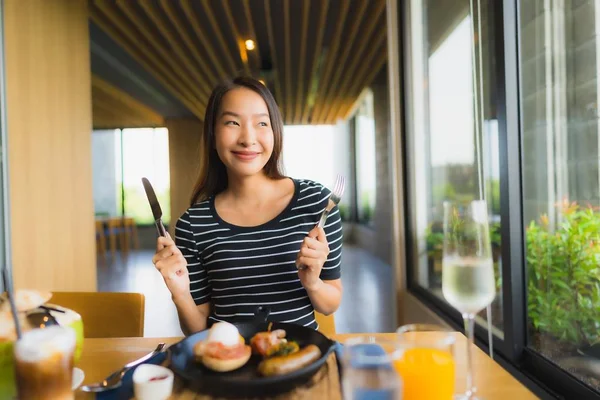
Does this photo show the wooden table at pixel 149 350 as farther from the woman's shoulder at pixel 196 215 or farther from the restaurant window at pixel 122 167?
the restaurant window at pixel 122 167

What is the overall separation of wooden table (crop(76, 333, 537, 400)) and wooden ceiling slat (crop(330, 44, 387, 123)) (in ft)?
14.6

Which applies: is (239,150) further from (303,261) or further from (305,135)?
(305,135)

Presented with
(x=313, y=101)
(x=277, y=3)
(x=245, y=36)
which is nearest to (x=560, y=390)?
(x=277, y=3)

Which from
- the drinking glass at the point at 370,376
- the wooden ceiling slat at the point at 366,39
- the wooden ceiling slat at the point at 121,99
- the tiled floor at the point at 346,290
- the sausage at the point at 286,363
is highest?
the wooden ceiling slat at the point at 121,99

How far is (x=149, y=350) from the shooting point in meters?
1.06

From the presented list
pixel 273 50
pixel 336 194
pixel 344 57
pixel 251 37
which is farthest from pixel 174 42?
pixel 336 194

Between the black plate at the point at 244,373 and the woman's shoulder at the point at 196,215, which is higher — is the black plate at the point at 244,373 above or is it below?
below

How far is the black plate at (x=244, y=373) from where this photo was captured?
0.73 meters

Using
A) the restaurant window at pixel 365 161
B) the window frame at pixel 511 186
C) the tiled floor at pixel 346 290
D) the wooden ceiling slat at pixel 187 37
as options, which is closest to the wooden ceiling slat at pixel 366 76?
the restaurant window at pixel 365 161

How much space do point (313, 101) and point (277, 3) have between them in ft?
12.3

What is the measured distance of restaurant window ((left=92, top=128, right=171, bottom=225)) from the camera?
954 cm

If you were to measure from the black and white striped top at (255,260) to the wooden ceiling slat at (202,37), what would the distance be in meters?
2.99

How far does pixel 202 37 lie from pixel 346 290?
3.05m

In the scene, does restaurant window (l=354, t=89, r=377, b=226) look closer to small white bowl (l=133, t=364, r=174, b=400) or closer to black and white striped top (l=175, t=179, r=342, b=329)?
black and white striped top (l=175, t=179, r=342, b=329)
